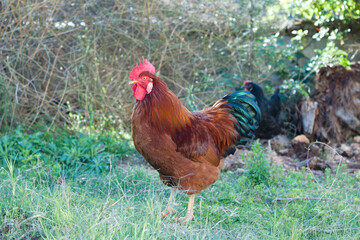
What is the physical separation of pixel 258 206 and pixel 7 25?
→ 13.5ft

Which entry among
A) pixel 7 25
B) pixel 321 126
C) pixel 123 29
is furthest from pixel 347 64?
pixel 7 25

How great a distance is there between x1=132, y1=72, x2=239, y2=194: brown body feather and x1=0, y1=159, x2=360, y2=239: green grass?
25 cm

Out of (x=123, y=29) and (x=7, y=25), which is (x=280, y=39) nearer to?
(x=123, y=29)

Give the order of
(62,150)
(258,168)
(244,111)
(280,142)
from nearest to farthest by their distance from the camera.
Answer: (244,111)
(258,168)
(62,150)
(280,142)

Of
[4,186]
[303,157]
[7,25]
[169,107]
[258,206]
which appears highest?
→ [7,25]

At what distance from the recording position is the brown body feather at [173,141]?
292 cm

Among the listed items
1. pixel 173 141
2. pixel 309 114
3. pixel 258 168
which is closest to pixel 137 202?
pixel 173 141

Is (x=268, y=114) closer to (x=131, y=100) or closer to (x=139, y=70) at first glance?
(x=131, y=100)

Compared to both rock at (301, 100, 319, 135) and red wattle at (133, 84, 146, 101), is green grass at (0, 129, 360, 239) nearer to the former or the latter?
red wattle at (133, 84, 146, 101)

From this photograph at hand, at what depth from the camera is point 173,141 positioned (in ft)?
9.92

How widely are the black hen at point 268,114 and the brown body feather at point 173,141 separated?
2673 millimetres

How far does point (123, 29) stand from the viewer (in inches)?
243

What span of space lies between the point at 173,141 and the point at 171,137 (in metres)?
0.04

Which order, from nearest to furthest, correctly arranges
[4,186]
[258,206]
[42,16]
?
[4,186] → [258,206] → [42,16]
